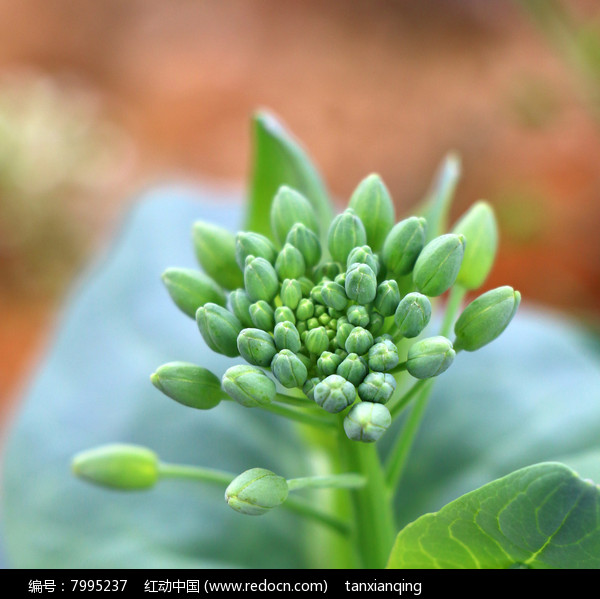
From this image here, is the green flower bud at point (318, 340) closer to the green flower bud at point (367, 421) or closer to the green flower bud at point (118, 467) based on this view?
the green flower bud at point (367, 421)

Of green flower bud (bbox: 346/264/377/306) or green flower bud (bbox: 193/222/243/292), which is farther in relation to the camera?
green flower bud (bbox: 193/222/243/292)

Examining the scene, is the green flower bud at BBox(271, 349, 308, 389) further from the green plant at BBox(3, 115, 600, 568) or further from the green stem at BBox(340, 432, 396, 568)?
the green stem at BBox(340, 432, 396, 568)

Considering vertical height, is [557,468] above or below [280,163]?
below

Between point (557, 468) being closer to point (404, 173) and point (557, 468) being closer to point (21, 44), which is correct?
point (404, 173)

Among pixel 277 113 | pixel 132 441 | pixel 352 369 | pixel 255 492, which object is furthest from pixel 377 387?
pixel 277 113

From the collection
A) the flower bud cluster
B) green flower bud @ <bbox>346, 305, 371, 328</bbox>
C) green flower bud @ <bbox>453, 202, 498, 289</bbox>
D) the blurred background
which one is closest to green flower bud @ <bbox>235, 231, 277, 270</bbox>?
the flower bud cluster

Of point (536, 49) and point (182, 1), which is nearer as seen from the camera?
point (536, 49)

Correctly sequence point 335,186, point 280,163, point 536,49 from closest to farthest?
1. point 280,163
2. point 335,186
3. point 536,49

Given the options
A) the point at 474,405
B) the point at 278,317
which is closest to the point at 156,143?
the point at 474,405
